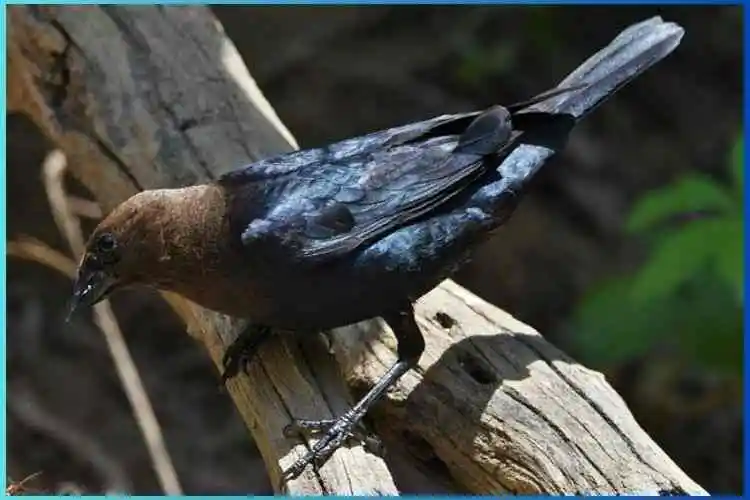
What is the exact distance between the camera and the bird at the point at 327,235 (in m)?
3.06

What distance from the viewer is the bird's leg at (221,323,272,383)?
3236 mm

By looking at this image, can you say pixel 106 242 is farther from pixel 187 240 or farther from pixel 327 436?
pixel 327 436

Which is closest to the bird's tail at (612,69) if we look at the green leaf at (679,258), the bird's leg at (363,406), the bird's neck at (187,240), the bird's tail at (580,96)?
the bird's tail at (580,96)

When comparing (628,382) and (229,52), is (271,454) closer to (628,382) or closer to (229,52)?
(229,52)

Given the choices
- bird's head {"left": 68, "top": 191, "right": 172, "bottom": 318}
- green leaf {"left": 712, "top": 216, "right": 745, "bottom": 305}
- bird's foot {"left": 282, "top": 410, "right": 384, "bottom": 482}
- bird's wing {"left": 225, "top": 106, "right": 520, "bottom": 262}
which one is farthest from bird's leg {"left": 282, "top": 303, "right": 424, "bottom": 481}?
green leaf {"left": 712, "top": 216, "right": 745, "bottom": 305}

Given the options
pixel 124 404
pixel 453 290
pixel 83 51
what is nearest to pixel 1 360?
pixel 83 51

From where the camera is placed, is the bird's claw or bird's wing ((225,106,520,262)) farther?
the bird's claw

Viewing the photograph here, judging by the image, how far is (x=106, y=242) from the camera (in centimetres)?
305

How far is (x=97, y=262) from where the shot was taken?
10.1 feet

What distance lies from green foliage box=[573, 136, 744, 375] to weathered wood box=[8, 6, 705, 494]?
1543mm

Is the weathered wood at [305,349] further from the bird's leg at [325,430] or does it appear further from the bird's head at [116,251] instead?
the bird's head at [116,251]

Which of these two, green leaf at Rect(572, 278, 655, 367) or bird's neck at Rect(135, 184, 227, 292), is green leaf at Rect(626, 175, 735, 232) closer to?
green leaf at Rect(572, 278, 655, 367)

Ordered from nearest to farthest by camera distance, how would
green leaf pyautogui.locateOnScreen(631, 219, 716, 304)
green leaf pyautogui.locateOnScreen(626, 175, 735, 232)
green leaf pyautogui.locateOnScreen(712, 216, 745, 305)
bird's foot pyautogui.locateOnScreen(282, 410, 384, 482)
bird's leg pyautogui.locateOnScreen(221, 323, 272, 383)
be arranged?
bird's foot pyautogui.locateOnScreen(282, 410, 384, 482)
bird's leg pyautogui.locateOnScreen(221, 323, 272, 383)
green leaf pyautogui.locateOnScreen(712, 216, 745, 305)
green leaf pyautogui.locateOnScreen(631, 219, 716, 304)
green leaf pyautogui.locateOnScreen(626, 175, 735, 232)

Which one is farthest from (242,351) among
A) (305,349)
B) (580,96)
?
(580,96)
